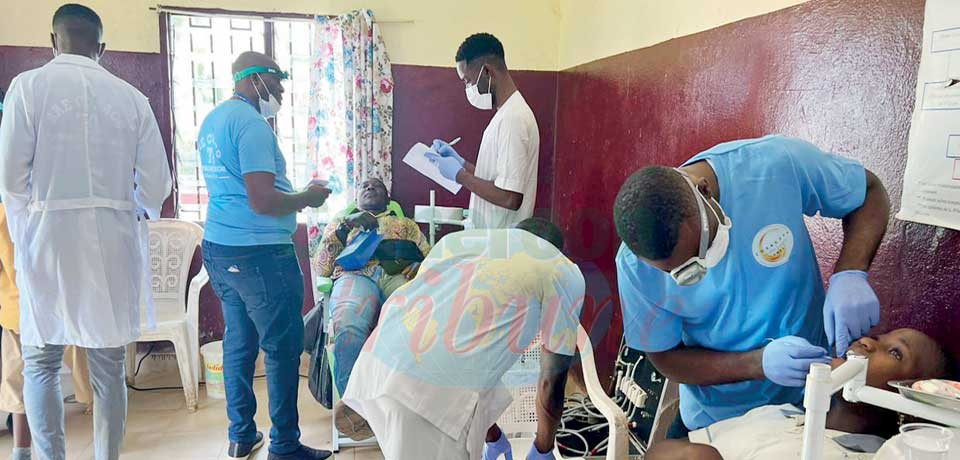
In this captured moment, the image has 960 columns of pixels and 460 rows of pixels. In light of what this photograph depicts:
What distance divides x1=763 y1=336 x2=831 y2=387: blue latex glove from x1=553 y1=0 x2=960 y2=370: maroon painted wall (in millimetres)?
296

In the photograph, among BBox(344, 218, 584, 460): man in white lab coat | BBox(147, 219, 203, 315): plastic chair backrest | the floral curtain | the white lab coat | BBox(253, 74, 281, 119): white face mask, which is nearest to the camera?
BBox(344, 218, 584, 460): man in white lab coat

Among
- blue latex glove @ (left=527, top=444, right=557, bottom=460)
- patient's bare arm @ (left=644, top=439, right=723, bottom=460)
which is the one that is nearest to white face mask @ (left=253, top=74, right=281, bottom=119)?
blue latex glove @ (left=527, top=444, right=557, bottom=460)

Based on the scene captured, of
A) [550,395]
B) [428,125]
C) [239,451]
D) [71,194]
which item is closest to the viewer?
[550,395]

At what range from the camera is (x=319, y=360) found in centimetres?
253

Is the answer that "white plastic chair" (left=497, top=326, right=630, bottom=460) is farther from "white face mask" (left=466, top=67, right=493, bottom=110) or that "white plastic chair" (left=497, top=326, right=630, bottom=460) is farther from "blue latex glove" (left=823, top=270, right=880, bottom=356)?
"white face mask" (left=466, top=67, right=493, bottom=110)

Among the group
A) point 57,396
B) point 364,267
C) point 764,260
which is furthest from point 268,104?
point 764,260

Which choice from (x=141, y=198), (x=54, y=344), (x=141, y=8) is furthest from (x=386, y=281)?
(x=141, y=8)

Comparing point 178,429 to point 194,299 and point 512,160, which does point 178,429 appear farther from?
point 512,160

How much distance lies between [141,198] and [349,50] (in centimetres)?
146

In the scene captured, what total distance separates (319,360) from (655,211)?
1.90 m

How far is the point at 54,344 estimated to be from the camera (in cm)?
183

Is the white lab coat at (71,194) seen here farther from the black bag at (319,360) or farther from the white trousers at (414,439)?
the white trousers at (414,439)

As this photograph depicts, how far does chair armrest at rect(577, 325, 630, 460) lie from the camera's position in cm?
152

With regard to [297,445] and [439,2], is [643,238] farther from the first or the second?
[439,2]
